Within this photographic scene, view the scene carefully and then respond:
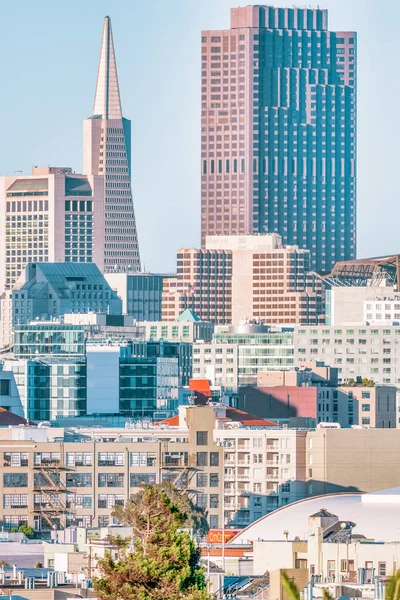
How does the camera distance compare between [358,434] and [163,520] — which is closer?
[163,520]

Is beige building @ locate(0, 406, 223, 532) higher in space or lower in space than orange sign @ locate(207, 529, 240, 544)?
higher

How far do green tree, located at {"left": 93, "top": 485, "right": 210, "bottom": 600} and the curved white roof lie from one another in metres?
39.7

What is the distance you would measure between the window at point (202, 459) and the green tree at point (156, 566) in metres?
79.9

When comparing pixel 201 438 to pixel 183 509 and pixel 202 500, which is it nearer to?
pixel 202 500

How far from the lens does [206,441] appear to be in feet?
517

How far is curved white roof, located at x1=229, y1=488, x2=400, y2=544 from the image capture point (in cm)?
11856

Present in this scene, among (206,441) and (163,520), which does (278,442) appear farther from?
(163,520)

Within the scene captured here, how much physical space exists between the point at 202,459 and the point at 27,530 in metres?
17.0

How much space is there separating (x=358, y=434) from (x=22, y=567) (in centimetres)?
6889

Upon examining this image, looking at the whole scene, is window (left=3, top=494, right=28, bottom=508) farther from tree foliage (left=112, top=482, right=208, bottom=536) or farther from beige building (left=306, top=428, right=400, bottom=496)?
beige building (left=306, top=428, right=400, bottom=496)

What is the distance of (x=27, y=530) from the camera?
5615 inches

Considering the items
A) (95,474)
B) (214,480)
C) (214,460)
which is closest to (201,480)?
(214,480)

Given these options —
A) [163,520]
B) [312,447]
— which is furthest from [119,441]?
[163,520]

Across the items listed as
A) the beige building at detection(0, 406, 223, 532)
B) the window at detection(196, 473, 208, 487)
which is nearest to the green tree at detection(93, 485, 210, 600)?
the beige building at detection(0, 406, 223, 532)
